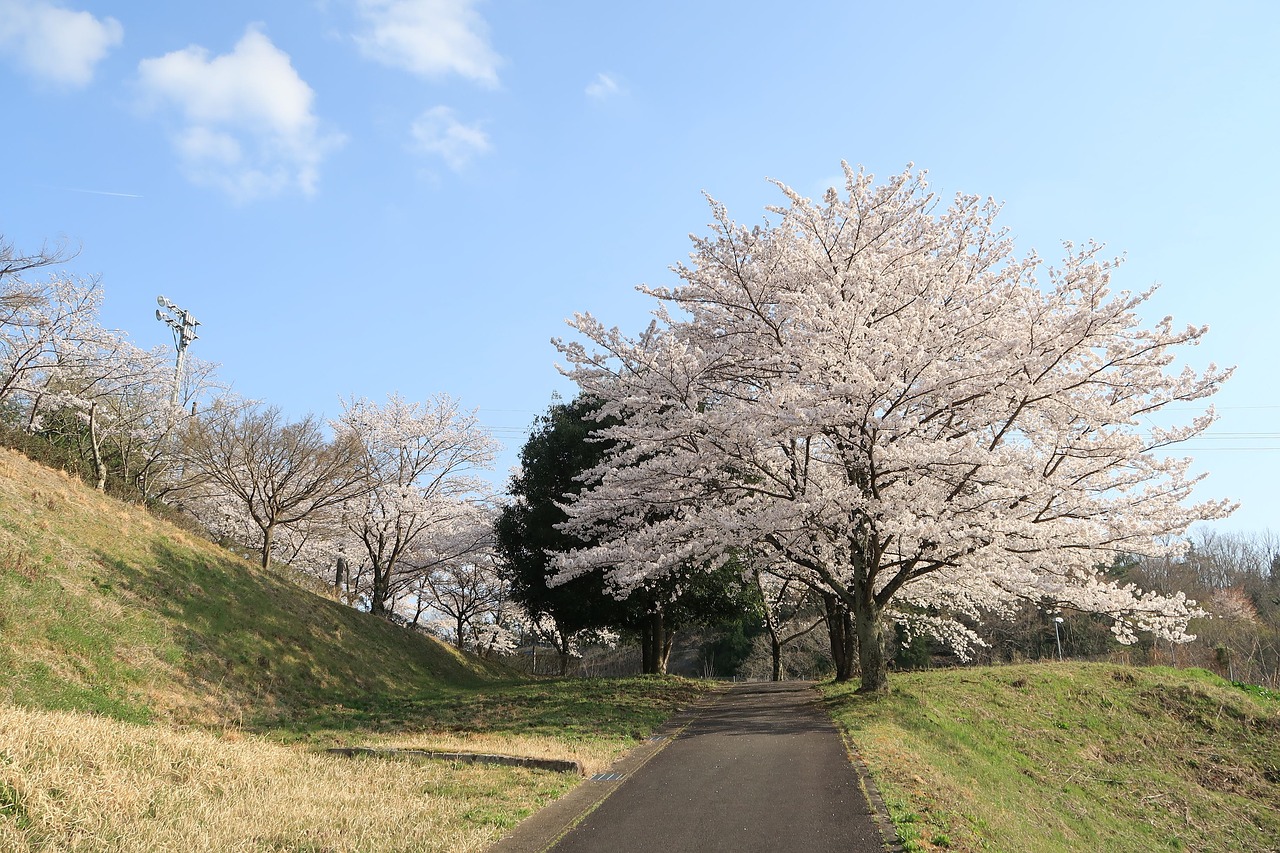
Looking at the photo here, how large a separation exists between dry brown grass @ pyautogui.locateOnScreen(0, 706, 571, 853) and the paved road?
935 mm

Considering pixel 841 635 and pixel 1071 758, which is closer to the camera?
pixel 1071 758

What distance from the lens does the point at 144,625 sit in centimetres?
1399

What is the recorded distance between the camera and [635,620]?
81.2 ft

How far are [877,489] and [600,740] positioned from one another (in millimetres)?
6583

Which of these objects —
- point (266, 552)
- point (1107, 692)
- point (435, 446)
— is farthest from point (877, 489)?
point (435, 446)

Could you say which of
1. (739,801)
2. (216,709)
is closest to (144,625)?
(216,709)

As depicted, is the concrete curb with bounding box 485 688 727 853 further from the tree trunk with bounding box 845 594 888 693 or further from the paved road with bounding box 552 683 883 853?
the tree trunk with bounding box 845 594 888 693

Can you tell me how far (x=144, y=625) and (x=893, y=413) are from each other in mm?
14041

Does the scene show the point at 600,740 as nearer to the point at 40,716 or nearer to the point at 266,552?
the point at 40,716

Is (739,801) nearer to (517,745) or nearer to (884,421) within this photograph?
(517,745)

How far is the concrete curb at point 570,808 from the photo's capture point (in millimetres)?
6105

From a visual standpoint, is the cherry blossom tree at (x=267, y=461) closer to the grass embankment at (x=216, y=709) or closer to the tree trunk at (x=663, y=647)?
the grass embankment at (x=216, y=709)

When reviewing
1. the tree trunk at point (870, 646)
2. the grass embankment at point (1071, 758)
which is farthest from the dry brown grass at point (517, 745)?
the tree trunk at point (870, 646)

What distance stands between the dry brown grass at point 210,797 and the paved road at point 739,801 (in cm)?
93
